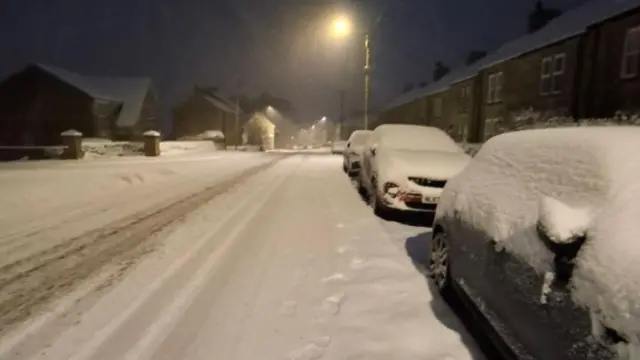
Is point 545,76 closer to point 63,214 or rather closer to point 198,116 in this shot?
point 63,214

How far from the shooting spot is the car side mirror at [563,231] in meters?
2.12

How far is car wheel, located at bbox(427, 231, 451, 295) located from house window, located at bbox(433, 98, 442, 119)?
36.9 meters

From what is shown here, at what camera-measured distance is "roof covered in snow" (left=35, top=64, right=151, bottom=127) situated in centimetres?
Result: 3688

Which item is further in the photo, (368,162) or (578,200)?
(368,162)

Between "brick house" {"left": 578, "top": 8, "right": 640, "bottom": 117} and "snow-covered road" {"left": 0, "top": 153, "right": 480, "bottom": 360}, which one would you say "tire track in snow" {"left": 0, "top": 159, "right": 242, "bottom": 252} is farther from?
"brick house" {"left": 578, "top": 8, "right": 640, "bottom": 117}

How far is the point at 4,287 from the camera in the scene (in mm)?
4207

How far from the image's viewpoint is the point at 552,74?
21.8 meters

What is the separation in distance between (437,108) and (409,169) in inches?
1387

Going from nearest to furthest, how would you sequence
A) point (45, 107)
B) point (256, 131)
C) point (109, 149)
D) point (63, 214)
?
point (63, 214)
point (109, 149)
point (45, 107)
point (256, 131)

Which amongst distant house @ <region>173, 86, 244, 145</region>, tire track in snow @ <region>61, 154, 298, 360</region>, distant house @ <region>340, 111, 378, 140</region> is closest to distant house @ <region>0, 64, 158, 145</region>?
distant house @ <region>173, 86, 244, 145</region>

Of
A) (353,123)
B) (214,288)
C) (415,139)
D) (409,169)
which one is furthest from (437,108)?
(353,123)

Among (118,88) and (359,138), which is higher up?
(118,88)

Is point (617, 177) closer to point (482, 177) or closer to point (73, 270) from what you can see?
point (482, 177)

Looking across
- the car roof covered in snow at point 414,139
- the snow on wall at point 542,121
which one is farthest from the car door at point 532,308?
the snow on wall at point 542,121
